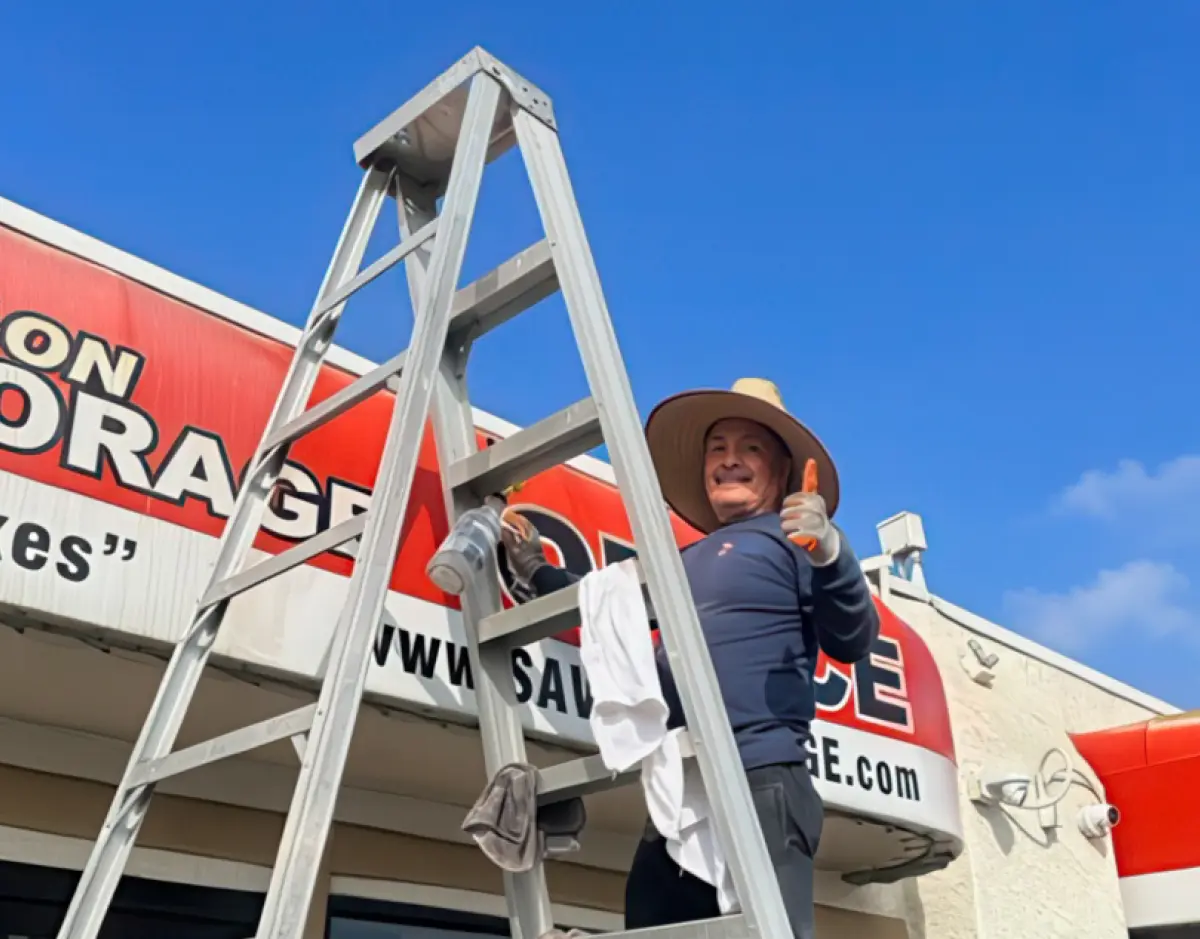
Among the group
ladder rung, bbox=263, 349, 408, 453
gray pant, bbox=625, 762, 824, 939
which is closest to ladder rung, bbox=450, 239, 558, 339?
ladder rung, bbox=263, 349, 408, 453

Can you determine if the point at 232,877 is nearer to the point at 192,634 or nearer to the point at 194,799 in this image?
the point at 194,799

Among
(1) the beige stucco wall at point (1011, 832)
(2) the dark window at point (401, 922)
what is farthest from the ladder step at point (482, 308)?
(1) the beige stucco wall at point (1011, 832)

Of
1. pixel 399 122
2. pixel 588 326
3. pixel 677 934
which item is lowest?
pixel 677 934

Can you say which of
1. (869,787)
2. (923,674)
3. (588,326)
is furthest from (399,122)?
(923,674)

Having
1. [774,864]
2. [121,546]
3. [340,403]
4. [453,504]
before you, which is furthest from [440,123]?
[774,864]

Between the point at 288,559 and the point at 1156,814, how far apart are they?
8.05 m

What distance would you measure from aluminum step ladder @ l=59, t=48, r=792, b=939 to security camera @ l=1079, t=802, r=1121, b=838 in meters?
7.16

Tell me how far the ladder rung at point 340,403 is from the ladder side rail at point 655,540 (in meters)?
0.46

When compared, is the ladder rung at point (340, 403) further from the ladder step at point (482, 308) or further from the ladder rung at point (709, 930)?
the ladder rung at point (709, 930)

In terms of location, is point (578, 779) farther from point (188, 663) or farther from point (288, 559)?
point (188, 663)

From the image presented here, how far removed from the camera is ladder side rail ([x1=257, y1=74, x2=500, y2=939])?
219 centimetres

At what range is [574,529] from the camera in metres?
4.68

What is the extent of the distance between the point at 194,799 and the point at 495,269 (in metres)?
2.47

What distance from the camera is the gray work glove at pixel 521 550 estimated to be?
10.8 feet
